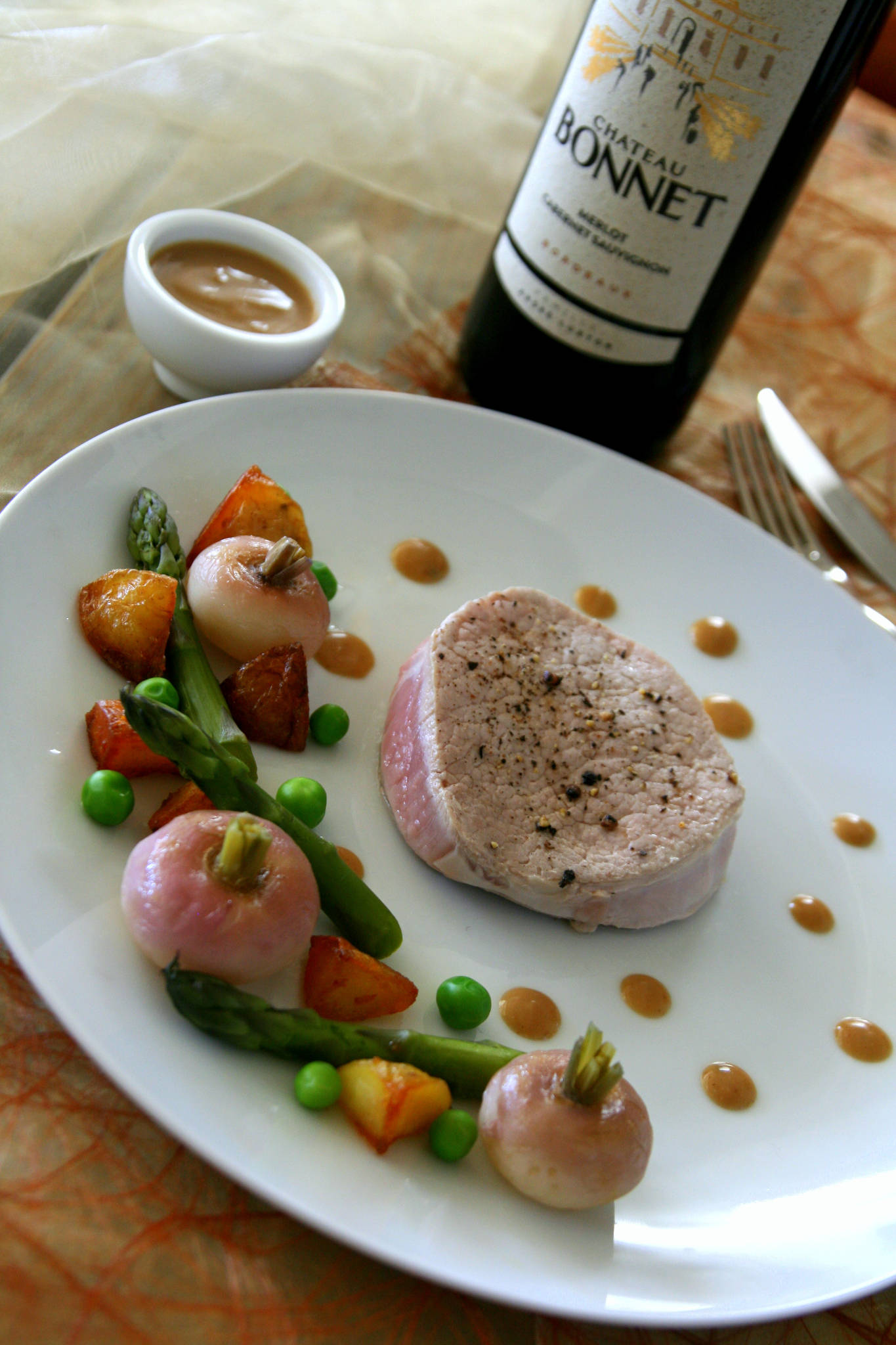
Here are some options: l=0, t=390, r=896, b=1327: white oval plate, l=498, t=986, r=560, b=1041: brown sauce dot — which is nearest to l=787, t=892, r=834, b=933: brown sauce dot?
l=0, t=390, r=896, b=1327: white oval plate

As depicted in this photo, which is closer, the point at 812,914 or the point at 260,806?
the point at 260,806

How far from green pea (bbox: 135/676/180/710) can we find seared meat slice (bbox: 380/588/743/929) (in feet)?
1.54

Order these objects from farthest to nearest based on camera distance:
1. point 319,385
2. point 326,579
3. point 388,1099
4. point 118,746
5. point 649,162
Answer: point 319,385
point 649,162
point 326,579
point 118,746
point 388,1099

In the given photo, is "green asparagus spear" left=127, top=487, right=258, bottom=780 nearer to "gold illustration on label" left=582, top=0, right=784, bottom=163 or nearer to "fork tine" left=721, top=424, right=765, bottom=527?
"gold illustration on label" left=582, top=0, right=784, bottom=163

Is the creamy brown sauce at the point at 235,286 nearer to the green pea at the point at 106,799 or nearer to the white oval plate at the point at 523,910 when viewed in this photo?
the white oval plate at the point at 523,910

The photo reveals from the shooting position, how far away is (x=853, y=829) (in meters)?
2.51

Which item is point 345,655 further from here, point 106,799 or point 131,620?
point 106,799

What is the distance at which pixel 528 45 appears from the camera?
163 inches

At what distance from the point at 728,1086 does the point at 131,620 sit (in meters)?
1.36

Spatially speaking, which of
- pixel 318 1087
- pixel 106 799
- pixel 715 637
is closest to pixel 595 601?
pixel 715 637

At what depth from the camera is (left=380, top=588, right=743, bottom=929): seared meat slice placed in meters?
2.07

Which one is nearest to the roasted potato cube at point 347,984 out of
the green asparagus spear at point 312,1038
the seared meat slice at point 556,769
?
the green asparagus spear at point 312,1038

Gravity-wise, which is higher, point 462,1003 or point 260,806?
point 260,806

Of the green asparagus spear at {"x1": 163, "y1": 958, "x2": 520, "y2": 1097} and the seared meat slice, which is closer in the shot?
the green asparagus spear at {"x1": 163, "y1": 958, "x2": 520, "y2": 1097}
